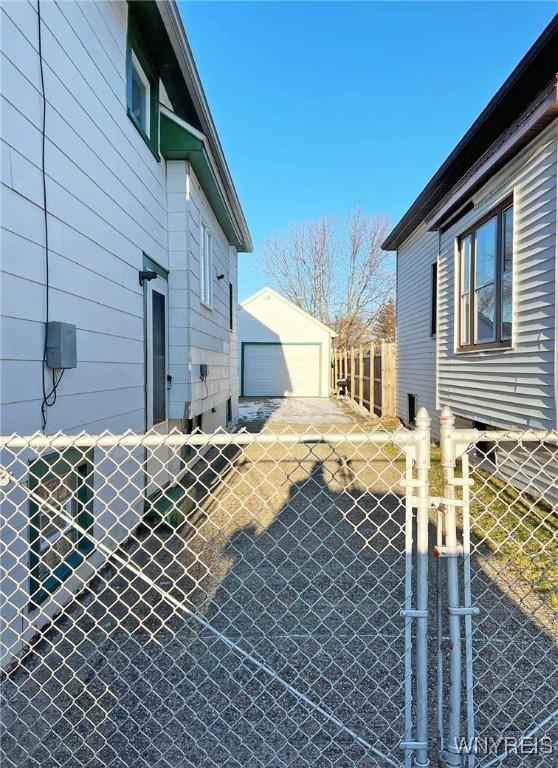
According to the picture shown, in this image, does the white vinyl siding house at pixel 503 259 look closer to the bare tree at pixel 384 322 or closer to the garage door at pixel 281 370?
the garage door at pixel 281 370

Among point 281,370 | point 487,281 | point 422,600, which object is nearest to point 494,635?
A: point 422,600

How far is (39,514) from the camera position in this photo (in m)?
3.08

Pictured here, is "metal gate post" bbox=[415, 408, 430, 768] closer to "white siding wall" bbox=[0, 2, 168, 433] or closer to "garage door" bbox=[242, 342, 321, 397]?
"white siding wall" bbox=[0, 2, 168, 433]

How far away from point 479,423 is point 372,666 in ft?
18.0

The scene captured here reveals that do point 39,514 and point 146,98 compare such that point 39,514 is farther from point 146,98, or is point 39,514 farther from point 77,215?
point 146,98

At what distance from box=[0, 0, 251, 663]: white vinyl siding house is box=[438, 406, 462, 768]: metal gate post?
5.61ft

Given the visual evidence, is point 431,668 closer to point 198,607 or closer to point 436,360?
point 198,607

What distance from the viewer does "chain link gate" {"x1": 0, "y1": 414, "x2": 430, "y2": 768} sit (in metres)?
1.88

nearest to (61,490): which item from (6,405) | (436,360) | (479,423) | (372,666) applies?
(6,405)

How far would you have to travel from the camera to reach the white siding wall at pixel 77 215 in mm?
2730

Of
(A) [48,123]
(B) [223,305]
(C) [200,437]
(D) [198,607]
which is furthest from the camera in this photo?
(B) [223,305]

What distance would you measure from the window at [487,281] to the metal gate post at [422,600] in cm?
494

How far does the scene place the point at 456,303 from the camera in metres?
7.95
